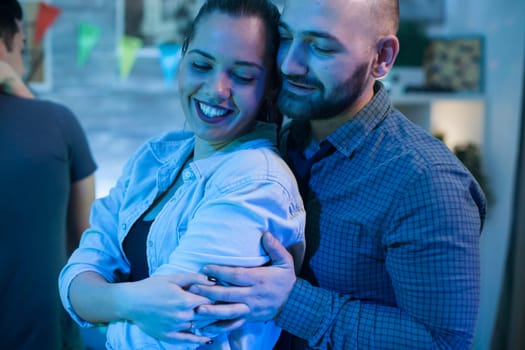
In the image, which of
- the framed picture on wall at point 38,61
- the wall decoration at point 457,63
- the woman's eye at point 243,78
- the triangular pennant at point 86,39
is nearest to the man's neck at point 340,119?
the woman's eye at point 243,78

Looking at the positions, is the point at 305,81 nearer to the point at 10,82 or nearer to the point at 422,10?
the point at 10,82

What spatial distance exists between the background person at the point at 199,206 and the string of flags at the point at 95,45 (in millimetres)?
1956

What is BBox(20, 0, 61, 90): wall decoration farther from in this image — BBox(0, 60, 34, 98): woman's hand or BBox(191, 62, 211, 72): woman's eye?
BBox(191, 62, 211, 72): woman's eye

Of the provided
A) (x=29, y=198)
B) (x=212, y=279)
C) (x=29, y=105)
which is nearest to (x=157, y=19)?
(x=29, y=105)

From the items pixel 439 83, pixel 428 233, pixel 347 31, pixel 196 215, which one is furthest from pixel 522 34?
pixel 196 215

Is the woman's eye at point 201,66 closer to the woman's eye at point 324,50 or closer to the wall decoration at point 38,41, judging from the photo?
the woman's eye at point 324,50

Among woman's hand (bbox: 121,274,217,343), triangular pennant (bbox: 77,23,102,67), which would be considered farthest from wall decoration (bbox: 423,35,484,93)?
woman's hand (bbox: 121,274,217,343)

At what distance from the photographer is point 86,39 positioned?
312 cm

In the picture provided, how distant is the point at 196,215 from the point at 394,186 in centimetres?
Answer: 37

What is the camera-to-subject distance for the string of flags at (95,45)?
3.04 m

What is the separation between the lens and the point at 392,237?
105cm

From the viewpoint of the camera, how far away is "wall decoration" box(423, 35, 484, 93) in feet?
10.2

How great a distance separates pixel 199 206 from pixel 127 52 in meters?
2.35

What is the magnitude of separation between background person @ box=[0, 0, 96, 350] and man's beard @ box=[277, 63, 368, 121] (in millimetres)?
719
